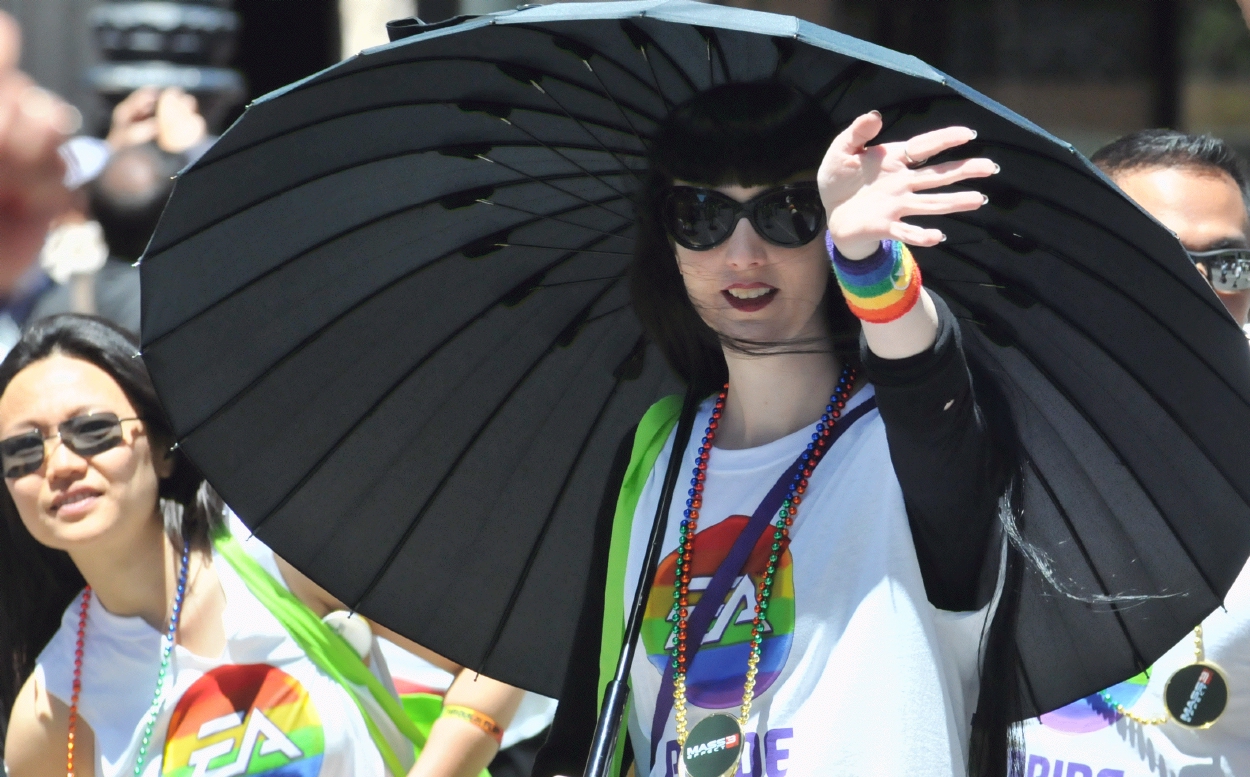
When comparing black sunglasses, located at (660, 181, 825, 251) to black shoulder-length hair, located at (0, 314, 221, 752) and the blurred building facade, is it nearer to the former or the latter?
black shoulder-length hair, located at (0, 314, 221, 752)

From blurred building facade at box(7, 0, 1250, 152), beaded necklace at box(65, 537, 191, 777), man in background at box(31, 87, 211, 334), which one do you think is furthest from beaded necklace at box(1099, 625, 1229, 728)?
blurred building facade at box(7, 0, 1250, 152)

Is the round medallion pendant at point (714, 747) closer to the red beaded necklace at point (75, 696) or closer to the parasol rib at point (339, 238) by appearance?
the parasol rib at point (339, 238)

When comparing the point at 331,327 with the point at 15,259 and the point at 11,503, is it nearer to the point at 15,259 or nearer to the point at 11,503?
the point at 11,503

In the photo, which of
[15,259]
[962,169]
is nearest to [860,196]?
[962,169]

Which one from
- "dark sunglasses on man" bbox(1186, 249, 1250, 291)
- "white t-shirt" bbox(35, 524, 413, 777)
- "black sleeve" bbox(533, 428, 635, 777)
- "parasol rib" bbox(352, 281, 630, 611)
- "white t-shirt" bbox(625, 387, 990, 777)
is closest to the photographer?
"white t-shirt" bbox(625, 387, 990, 777)

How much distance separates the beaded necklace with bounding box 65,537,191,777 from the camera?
302cm

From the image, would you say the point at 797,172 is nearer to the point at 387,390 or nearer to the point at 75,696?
the point at 387,390

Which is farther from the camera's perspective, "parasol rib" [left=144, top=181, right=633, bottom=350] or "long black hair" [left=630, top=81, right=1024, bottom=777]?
"parasol rib" [left=144, top=181, right=633, bottom=350]

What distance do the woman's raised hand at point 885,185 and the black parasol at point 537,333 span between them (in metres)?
0.08

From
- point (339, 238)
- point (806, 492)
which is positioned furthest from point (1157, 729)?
point (339, 238)

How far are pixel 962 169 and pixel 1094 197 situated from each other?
258 mm

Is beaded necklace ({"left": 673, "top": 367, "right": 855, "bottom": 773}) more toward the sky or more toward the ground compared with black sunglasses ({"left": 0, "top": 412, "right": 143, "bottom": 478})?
more toward the ground

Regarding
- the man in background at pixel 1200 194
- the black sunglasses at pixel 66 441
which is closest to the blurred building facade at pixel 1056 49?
the black sunglasses at pixel 66 441

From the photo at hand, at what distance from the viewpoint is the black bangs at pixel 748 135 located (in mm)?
2020
